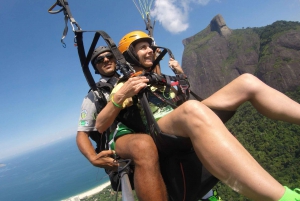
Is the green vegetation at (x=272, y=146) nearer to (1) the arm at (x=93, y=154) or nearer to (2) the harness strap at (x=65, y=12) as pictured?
(1) the arm at (x=93, y=154)

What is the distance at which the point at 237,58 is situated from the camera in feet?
302

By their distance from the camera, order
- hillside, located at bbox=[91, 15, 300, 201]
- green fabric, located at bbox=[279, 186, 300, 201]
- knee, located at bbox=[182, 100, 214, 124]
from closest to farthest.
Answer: green fabric, located at bbox=[279, 186, 300, 201]
knee, located at bbox=[182, 100, 214, 124]
hillside, located at bbox=[91, 15, 300, 201]

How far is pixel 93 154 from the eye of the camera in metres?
2.75

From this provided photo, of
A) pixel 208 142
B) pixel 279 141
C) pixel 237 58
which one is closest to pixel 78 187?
pixel 279 141

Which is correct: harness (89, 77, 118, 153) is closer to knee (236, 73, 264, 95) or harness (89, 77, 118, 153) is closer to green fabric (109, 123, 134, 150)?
green fabric (109, 123, 134, 150)

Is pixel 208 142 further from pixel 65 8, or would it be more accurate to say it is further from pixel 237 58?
pixel 237 58

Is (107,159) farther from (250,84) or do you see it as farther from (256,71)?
(256,71)

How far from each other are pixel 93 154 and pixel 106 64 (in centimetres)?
137

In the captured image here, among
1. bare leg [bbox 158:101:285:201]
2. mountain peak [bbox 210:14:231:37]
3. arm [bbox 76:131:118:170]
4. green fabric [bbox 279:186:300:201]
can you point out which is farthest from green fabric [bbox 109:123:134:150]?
mountain peak [bbox 210:14:231:37]

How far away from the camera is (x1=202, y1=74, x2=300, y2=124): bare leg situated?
5.80 feet

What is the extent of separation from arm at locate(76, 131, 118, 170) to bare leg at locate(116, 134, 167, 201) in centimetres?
53

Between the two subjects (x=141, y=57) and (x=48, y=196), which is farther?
(x=48, y=196)

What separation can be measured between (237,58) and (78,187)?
280 feet

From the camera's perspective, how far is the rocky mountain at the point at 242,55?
220 feet
